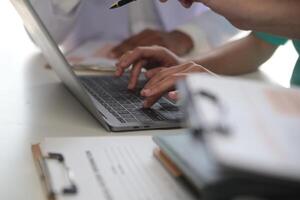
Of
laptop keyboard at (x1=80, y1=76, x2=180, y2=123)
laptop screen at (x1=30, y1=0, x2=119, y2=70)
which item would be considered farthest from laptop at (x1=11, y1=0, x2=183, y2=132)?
laptop screen at (x1=30, y1=0, x2=119, y2=70)

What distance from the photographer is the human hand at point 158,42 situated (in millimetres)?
1219

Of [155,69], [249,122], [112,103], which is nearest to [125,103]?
[112,103]

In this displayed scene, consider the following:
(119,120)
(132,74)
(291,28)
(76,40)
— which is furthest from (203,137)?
(76,40)

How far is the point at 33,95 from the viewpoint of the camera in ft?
2.77

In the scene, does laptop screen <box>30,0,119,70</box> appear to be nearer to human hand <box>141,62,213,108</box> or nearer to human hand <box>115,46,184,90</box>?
human hand <box>115,46,184,90</box>

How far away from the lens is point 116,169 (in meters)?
0.50

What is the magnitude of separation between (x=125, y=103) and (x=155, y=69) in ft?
0.51

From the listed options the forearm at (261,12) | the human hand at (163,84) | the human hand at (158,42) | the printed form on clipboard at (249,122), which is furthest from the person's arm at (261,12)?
the human hand at (158,42)

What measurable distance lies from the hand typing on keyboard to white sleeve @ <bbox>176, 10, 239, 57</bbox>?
0.35 m

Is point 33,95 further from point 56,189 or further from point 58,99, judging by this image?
point 56,189

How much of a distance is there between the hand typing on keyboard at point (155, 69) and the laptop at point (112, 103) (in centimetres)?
3

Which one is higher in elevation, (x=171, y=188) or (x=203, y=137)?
(x=203, y=137)

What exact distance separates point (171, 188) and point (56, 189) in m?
0.11

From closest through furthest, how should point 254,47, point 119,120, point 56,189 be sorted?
point 56,189 → point 119,120 → point 254,47
